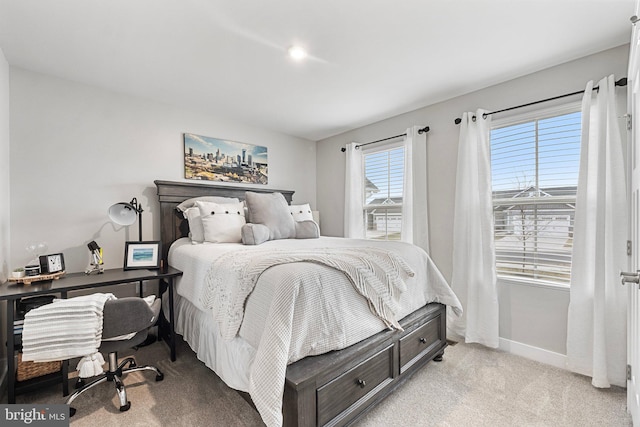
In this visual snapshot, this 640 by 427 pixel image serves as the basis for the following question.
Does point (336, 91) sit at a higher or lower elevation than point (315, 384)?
higher

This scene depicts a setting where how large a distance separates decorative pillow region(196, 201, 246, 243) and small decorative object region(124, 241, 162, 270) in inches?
17.5

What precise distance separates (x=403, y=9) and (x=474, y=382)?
2510 mm

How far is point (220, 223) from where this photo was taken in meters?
2.73

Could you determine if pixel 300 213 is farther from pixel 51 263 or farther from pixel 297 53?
pixel 51 263

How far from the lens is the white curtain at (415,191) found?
3.22 metres

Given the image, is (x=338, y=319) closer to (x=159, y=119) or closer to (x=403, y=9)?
(x=403, y=9)

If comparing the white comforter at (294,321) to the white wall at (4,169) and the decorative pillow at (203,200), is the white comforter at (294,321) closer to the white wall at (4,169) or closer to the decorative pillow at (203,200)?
the decorative pillow at (203,200)

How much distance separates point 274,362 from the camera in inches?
50.9

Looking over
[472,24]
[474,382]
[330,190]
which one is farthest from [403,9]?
[330,190]

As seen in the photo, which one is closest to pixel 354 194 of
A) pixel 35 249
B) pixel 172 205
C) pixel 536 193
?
pixel 536 193

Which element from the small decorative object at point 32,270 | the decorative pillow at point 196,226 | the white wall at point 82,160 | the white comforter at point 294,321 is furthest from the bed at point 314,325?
the white wall at point 82,160

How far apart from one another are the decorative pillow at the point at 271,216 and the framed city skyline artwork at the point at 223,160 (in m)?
0.75

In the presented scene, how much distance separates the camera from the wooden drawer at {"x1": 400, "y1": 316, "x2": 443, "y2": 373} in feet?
6.48

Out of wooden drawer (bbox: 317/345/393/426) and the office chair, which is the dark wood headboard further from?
wooden drawer (bbox: 317/345/393/426)
